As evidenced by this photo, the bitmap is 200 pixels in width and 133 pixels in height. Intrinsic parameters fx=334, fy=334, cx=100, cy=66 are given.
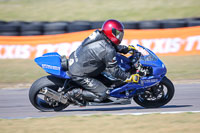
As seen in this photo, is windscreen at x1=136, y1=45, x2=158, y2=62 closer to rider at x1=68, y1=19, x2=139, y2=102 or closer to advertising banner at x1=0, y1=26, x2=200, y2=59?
rider at x1=68, y1=19, x2=139, y2=102

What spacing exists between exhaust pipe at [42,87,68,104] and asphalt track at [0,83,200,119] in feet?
0.91

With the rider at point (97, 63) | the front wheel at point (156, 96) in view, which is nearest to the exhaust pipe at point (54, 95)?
the rider at point (97, 63)

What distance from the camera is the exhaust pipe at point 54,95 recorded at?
5.93 m

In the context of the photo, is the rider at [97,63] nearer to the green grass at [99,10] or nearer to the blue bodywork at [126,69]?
the blue bodywork at [126,69]

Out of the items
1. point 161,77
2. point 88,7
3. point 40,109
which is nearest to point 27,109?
point 40,109

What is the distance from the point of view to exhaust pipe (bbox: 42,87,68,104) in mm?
5934

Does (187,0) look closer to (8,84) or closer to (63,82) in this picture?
(8,84)

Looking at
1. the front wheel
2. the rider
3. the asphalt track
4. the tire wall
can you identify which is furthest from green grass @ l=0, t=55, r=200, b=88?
the rider

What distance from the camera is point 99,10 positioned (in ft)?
75.2

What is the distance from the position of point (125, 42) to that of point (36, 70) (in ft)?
12.4

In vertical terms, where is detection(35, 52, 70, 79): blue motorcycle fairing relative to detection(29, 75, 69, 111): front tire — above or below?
above

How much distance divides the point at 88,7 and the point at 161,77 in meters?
18.4

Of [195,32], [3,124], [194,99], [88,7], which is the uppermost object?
[88,7]

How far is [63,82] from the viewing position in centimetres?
611
